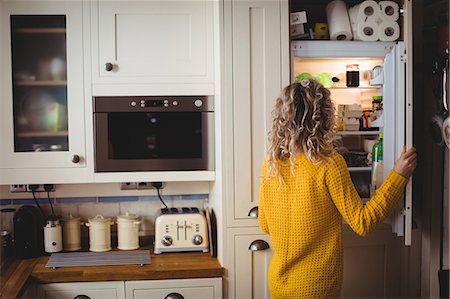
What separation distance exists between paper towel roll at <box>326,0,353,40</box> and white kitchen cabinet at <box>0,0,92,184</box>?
1.18 metres

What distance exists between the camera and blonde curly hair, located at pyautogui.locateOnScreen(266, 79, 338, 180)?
2.26 metres

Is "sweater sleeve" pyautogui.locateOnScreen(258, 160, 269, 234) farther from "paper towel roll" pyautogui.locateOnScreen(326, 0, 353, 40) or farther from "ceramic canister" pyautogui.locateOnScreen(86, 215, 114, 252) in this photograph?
"ceramic canister" pyautogui.locateOnScreen(86, 215, 114, 252)

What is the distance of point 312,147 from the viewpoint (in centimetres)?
224

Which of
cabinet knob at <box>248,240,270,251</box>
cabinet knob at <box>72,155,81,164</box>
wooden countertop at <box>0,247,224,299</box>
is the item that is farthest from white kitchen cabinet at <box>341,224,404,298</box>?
cabinet knob at <box>72,155,81,164</box>

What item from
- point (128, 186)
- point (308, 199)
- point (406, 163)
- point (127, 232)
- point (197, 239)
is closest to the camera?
point (308, 199)

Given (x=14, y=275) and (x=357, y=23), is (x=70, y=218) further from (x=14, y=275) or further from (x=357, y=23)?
Answer: (x=357, y=23)

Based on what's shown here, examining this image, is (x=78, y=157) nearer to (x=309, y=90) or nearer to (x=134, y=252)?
(x=134, y=252)

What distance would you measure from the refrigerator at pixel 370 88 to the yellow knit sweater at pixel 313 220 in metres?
0.28

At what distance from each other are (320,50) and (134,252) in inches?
53.0

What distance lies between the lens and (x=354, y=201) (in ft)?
7.43

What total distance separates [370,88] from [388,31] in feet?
0.99

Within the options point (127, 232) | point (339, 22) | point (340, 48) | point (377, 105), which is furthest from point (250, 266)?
point (339, 22)

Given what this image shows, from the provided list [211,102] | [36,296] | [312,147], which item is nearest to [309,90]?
[312,147]

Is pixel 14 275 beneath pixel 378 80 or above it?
beneath
